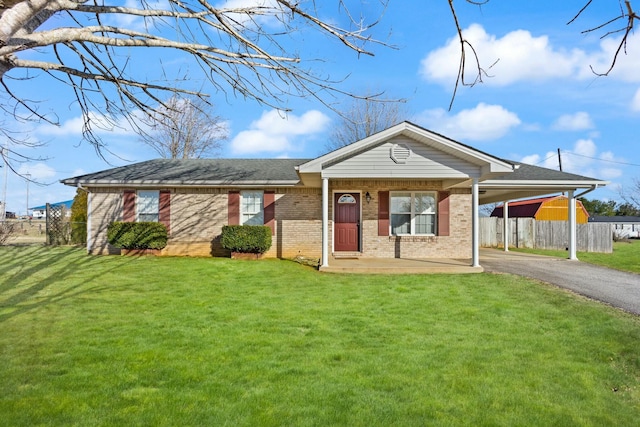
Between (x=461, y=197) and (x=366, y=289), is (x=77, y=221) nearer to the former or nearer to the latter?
(x=366, y=289)

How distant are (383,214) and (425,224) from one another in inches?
61.7

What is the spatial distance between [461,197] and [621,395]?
1075 centimetres

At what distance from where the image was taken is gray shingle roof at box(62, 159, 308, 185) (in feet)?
46.6

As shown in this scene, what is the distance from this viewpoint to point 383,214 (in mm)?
13977

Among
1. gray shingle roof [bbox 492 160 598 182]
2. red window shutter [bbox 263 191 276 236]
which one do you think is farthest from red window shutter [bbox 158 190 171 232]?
gray shingle roof [bbox 492 160 598 182]

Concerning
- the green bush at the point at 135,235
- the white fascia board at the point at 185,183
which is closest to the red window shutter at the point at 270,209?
the white fascia board at the point at 185,183

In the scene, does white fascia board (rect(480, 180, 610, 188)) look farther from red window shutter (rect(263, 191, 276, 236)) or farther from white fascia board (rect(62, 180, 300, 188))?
red window shutter (rect(263, 191, 276, 236))

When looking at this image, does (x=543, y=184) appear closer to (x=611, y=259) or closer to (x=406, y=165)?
(x=611, y=259)

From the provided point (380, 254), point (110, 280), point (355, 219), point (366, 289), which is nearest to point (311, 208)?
point (355, 219)

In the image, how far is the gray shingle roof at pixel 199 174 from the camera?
14.2m

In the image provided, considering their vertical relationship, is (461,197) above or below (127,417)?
above

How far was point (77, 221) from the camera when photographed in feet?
59.4

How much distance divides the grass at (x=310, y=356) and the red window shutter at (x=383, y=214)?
5.29 metres

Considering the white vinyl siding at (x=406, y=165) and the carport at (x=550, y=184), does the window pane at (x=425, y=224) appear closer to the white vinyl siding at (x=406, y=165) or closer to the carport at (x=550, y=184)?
the carport at (x=550, y=184)
